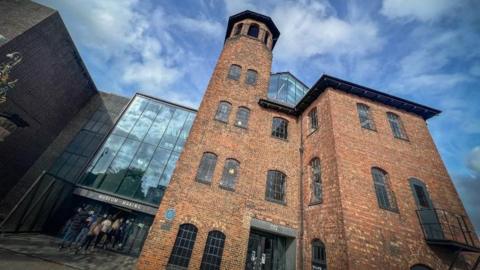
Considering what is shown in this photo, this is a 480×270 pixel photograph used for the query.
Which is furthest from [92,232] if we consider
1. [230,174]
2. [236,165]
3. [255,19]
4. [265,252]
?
[255,19]

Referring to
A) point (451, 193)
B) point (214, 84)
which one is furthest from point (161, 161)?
point (451, 193)

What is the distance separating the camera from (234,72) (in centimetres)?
1371

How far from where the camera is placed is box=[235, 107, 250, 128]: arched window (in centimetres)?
1147

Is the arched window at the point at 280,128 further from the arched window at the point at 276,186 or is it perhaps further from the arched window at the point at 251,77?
the arched window at the point at 251,77

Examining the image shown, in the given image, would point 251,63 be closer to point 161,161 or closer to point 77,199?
point 161,161

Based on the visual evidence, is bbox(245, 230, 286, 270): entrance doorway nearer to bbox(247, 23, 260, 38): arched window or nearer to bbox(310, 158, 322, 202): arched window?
bbox(310, 158, 322, 202): arched window

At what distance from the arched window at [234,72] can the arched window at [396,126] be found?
951 cm

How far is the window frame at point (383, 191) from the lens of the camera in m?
7.24

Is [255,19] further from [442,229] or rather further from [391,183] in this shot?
[442,229]

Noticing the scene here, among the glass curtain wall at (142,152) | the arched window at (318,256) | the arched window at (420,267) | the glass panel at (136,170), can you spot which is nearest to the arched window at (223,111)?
the glass curtain wall at (142,152)

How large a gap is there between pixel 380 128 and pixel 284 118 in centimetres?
518

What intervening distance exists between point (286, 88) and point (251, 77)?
154 inches

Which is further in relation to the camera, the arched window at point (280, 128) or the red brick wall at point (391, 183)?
the arched window at point (280, 128)

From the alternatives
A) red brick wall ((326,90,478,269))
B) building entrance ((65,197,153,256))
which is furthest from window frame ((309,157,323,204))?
building entrance ((65,197,153,256))
